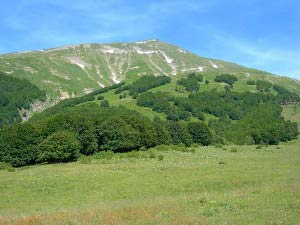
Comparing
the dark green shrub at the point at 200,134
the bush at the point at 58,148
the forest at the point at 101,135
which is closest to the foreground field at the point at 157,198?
the bush at the point at 58,148

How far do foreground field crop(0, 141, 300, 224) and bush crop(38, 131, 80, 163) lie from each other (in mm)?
29030

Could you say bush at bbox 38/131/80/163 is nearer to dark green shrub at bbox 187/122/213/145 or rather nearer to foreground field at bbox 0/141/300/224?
foreground field at bbox 0/141/300/224

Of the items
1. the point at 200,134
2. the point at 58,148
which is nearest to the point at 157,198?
the point at 58,148

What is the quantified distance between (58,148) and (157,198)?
57.4 metres

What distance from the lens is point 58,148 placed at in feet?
278

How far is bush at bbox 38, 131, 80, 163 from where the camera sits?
84938 millimetres

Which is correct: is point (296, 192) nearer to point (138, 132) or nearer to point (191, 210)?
point (191, 210)

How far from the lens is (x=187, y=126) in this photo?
136 metres

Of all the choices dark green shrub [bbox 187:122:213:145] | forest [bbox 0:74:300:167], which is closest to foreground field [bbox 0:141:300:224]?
forest [bbox 0:74:300:167]

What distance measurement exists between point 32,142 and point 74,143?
36.1 ft

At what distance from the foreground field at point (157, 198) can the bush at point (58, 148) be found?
29.0m

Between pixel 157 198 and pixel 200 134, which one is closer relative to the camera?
pixel 157 198

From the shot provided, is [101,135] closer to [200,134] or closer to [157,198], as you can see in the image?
[200,134]

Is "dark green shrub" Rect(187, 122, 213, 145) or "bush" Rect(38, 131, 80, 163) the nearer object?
"bush" Rect(38, 131, 80, 163)
